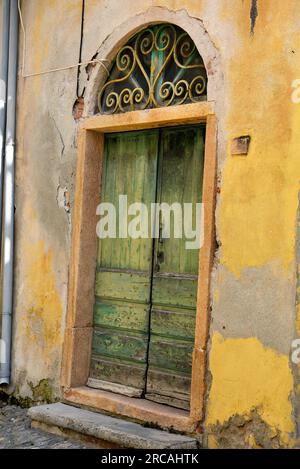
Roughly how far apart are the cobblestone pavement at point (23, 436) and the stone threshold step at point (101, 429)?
7cm

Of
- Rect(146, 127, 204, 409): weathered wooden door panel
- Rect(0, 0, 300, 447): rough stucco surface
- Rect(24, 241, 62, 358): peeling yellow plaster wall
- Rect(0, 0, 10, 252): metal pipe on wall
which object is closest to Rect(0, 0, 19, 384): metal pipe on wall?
Rect(0, 0, 10, 252): metal pipe on wall

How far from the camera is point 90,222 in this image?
6.14 meters

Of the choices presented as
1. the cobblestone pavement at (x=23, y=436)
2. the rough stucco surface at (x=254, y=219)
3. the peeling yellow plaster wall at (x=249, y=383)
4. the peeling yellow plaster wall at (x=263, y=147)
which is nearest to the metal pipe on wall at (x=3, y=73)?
the rough stucco surface at (x=254, y=219)

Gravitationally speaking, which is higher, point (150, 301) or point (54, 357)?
point (150, 301)

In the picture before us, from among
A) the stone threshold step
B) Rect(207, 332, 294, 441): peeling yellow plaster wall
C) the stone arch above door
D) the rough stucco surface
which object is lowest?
the stone threshold step

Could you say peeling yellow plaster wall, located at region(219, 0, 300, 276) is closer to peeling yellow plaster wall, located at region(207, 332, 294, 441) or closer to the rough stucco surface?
the rough stucco surface

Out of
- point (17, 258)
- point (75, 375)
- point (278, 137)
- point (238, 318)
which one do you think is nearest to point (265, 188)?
point (278, 137)

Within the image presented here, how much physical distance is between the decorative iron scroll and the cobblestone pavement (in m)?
2.81

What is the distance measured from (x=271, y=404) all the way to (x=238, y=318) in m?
0.63

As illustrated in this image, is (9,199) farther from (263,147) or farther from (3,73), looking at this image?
(263,147)

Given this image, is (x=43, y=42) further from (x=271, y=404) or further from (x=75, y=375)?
(x=271, y=404)

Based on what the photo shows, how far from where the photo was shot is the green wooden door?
5473mm

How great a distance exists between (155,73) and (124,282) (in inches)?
70.7

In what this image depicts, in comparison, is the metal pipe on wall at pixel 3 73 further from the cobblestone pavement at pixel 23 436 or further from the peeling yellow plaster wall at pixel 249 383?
the peeling yellow plaster wall at pixel 249 383
